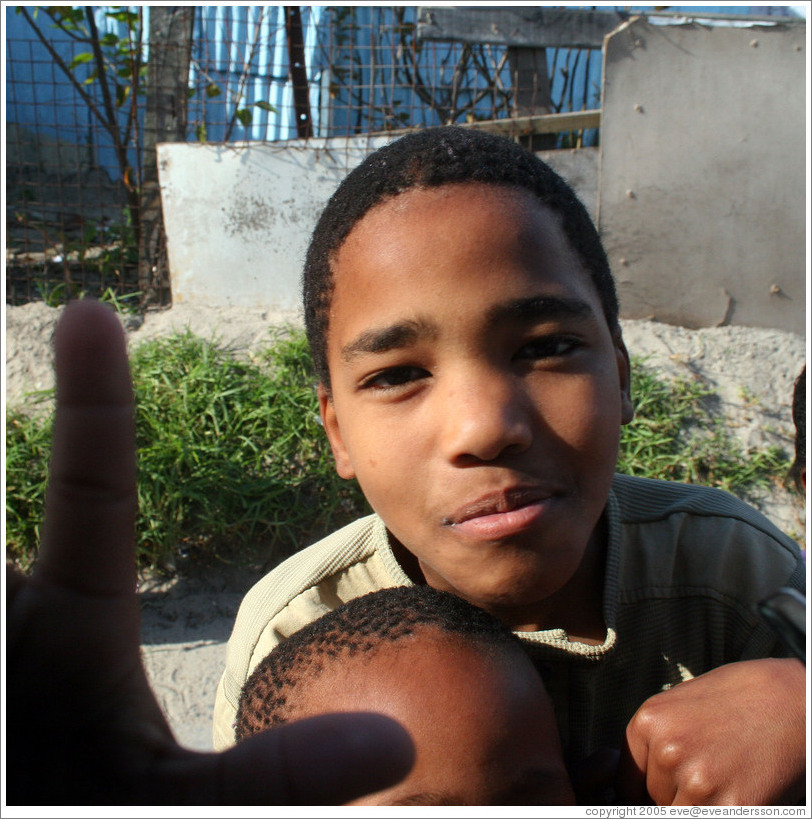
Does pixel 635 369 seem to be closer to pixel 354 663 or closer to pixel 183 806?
pixel 354 663

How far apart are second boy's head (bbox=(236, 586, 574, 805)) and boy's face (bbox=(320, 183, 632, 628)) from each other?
0.29 ft

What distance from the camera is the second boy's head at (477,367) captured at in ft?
3.71

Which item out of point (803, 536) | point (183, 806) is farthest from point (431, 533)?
point (803, 536)

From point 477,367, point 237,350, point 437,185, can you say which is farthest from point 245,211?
point 477,367

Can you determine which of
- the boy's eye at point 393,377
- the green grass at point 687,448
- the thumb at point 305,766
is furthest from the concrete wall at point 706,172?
the thumb at point 305,766

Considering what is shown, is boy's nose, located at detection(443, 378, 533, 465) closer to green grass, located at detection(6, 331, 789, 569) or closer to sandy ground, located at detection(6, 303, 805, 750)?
sandy ground, located at detection(6, 303, 805, 750)

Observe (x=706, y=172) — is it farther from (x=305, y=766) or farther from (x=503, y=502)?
(x=305, y=766)

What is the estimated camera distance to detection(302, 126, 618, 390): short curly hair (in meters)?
1.31

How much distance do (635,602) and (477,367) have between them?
2.28 ft

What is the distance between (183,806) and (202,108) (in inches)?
185

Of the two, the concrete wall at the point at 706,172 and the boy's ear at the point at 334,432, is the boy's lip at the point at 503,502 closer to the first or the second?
the boy's ear at the point at 334,432

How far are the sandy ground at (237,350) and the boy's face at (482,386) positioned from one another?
67.7 inches

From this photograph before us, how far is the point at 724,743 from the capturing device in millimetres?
1124

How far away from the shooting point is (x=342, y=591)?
5.13 feet
